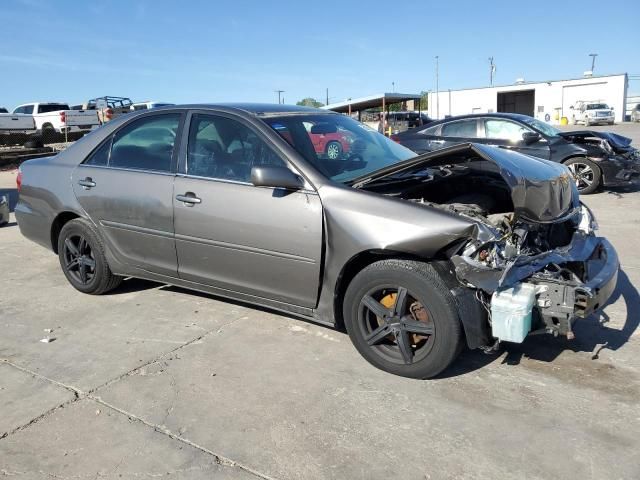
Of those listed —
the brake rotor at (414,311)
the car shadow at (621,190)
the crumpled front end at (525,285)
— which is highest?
the crumpled front end at (525,285)

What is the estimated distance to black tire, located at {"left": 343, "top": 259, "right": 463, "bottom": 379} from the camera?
3031mm

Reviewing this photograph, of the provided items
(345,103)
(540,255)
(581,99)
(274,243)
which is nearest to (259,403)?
(274,243)

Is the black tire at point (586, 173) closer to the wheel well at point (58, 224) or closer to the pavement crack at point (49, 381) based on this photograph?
the wheel well at point (58, 224)

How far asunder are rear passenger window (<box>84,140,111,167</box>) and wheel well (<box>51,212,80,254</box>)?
0.50 meters

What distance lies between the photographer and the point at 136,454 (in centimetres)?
265

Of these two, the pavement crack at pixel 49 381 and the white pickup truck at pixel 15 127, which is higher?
the white pickup truck at pixel 15 127

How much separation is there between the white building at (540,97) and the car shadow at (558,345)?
46322 mm

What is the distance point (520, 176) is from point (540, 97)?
54002mm

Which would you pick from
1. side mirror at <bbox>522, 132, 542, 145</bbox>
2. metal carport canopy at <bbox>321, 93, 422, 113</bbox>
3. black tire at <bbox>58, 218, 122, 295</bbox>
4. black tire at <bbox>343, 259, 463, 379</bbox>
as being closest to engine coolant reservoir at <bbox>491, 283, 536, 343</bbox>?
black tire at <bbox>343, 259, 463, 379</bbox>

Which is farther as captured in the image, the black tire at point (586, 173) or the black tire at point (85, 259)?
the black tire at point (586, 173)

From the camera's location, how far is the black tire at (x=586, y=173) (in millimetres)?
9242

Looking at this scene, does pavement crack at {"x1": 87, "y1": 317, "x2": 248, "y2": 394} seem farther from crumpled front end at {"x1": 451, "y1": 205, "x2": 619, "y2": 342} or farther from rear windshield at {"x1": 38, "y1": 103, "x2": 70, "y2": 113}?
rear windshield at {"x1": 38, "y1": 103, "x2": 70, "y2": 113}

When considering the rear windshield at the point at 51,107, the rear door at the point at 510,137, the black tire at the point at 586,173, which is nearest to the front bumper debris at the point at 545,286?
the rear door at the point at 510,137

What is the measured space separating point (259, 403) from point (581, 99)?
2170 inches
